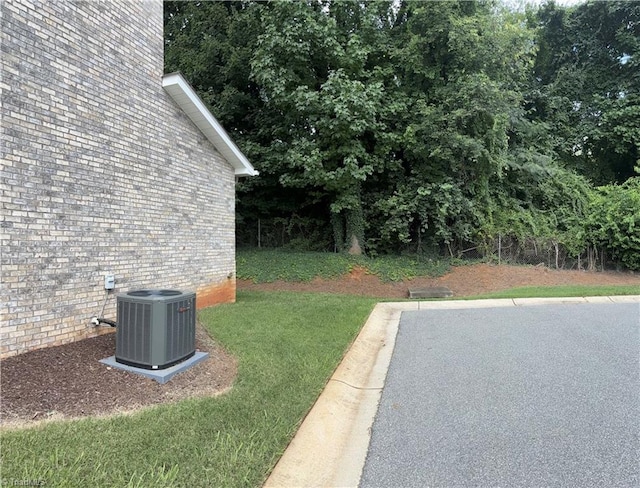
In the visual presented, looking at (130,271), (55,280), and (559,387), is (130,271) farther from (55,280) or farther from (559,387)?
(559,387)

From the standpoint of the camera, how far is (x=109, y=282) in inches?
216

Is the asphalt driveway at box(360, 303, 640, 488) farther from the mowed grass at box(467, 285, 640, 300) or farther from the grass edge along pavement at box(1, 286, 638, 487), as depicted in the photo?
the mowed grass at box(467, 285, 640, 300)

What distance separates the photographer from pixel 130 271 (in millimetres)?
5988

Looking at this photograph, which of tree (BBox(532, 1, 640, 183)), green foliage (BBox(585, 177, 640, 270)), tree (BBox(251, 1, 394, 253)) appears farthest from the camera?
tree (BBox(532, 1, 640, 183))

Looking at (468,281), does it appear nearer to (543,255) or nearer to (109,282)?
(543,255)

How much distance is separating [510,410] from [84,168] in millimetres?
5673

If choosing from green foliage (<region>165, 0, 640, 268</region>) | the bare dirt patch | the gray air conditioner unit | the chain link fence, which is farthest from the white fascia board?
the chain link fence

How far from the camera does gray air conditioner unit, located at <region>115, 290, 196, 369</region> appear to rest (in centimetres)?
407

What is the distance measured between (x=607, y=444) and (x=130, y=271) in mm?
5994

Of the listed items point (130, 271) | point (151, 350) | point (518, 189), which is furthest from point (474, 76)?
point (151, 350)

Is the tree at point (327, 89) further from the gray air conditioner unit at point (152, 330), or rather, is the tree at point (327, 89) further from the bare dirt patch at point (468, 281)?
the gray air conditioner unit at point (152, 330)

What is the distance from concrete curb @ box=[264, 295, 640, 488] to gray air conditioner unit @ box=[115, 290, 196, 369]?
1657 millimetres

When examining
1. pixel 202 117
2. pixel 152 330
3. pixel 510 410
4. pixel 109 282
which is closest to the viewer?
pixel 510 410

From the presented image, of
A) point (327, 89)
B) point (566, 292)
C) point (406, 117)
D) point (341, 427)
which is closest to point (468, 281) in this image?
point (566, 292)
